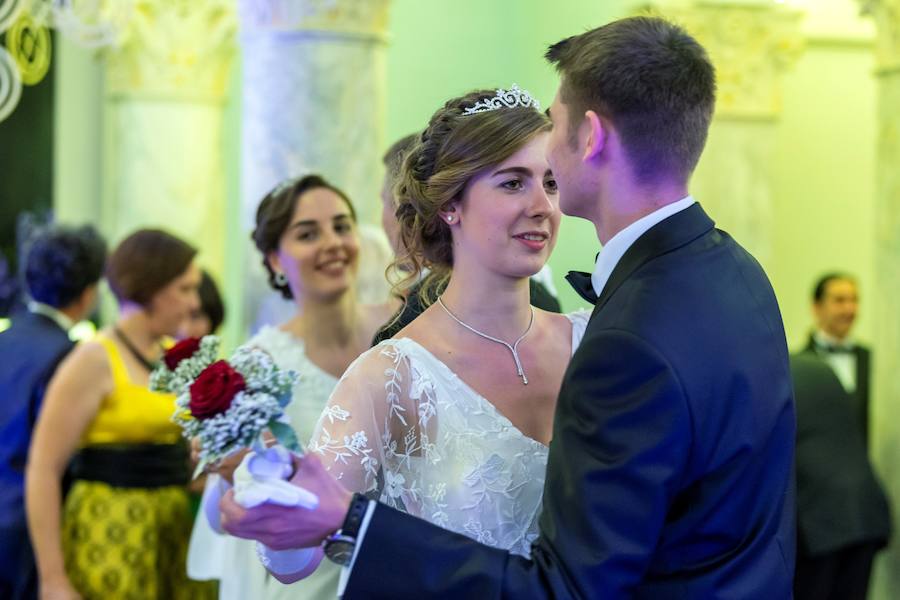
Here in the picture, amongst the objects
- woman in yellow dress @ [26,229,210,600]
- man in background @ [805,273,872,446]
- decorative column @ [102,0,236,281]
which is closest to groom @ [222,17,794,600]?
woman in yellow dress @ [26,229,210,600]

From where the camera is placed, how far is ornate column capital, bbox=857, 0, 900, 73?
22.2ft

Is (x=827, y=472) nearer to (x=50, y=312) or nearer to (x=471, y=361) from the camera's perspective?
(x=50, y=312)

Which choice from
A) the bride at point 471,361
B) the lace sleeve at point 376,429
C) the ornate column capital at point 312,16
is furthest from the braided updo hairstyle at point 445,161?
the ornate column capital at point 312,16

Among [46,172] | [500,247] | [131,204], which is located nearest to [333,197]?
[500,247]

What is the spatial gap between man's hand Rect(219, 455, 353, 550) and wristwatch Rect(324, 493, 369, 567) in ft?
0.04

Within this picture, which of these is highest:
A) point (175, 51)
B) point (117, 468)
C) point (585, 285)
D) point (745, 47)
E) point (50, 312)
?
point (745, 47)

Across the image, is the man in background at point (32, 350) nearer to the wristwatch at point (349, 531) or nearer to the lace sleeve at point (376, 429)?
the lace sleeve at point (376, 429)

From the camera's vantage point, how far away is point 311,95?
625cm

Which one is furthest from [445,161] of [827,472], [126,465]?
[827,472]

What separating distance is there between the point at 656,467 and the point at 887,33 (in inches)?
212

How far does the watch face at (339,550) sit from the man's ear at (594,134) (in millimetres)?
740

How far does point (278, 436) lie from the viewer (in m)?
2.11

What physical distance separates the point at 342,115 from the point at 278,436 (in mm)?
4279

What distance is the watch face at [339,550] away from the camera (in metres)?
2.21
